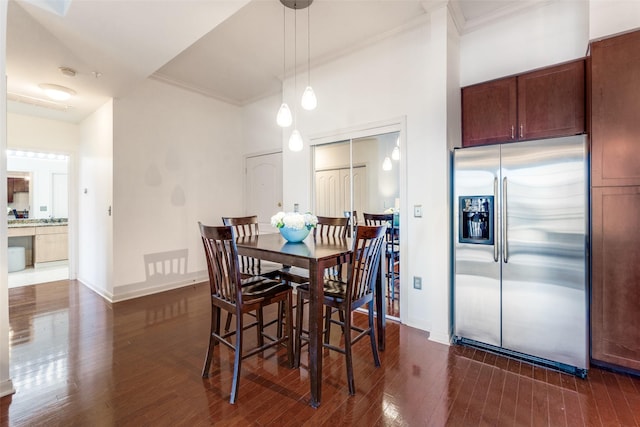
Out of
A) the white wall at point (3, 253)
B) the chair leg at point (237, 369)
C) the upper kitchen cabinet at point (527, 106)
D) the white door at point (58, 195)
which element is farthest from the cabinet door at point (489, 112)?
the white door at point (58, 195)

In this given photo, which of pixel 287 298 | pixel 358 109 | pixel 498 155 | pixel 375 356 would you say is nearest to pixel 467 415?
pixel 375 356

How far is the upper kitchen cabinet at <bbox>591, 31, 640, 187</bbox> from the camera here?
2.05 m

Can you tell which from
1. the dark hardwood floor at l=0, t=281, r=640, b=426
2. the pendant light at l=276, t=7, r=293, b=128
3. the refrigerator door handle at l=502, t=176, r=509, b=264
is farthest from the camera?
the pendant light at l=276, t=7, r=293, b=128

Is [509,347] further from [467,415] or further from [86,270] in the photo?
[86,270]

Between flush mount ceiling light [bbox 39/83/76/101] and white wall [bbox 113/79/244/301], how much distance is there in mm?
492

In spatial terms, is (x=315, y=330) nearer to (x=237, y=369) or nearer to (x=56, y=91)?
(x=237, y=369)

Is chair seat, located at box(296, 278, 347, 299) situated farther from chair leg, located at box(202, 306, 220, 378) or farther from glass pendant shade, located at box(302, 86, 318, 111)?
glass pendant shade, located at box(302, 86, 318, 111)

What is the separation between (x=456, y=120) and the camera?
2943 mm

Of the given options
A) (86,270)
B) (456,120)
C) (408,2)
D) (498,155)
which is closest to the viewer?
(498,155)

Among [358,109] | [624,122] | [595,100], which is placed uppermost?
[358,109]

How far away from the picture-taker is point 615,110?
2.11 meters

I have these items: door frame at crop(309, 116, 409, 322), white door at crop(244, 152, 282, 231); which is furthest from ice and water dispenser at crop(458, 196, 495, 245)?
white door at crop(244, 152, 282, 231)

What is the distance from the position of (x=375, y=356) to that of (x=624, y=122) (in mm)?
2478

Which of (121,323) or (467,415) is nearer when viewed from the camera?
(467,415)
